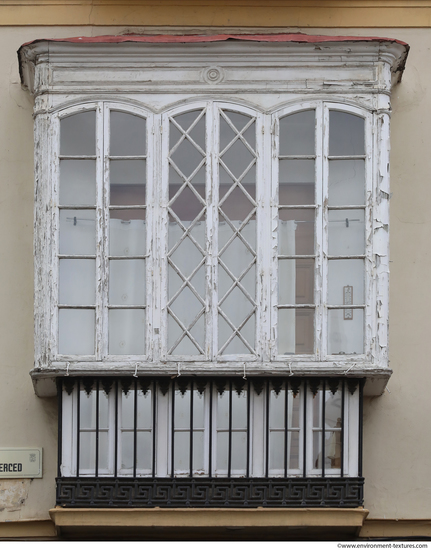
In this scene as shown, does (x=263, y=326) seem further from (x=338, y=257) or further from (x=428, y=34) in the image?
(x=428, y=34)

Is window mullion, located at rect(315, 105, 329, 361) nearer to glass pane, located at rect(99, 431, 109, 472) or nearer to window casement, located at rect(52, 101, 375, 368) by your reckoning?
window casement, located at rect(52, 101, 375, 368)

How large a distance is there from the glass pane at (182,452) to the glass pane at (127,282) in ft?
3.75

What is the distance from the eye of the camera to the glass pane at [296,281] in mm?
7738

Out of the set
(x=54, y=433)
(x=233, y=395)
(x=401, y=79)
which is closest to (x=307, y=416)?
(x=233, y=395)

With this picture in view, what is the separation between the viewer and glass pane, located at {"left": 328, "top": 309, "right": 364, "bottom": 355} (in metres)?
7.63

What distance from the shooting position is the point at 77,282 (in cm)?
775

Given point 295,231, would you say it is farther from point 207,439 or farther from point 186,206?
point 207,439

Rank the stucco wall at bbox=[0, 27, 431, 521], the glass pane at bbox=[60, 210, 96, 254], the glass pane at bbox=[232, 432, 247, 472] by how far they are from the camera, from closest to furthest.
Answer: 1. the glass pane at bbox=[232, 432, 247, 472]
2. the glass pane at bbox=[60, 210, 96, 254]
3. the stucco wall at bbox=[0, 27, 431, 521]

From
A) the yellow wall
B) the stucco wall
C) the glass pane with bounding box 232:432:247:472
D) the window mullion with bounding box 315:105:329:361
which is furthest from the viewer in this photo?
the yellow wall

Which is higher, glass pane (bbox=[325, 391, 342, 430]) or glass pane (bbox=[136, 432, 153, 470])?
glass pane (bbox=[325, 391, 342, 430])

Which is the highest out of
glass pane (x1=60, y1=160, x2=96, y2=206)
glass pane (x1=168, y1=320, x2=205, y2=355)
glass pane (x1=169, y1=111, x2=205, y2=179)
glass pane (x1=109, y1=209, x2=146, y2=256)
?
glass pane (x1=169, y1=111, x2=205, y2=179)

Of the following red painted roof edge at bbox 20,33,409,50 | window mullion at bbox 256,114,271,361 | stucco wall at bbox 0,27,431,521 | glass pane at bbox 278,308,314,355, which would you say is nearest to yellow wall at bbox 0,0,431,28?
stucco wall at bbox 0,27,431,521

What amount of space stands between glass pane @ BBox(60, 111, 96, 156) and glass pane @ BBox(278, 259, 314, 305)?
1.88 m

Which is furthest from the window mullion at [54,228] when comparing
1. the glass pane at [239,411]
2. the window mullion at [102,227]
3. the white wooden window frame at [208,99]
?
the glass pane at [239,411]
